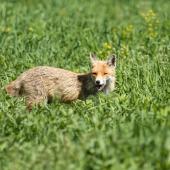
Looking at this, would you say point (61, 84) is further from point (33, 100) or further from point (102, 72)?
point (102, 72)

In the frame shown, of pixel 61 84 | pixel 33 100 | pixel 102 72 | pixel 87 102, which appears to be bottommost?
pixel 33 100

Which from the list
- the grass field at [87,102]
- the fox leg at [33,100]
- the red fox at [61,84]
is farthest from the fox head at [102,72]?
the fox leg at [33,100]

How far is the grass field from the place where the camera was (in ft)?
11.2

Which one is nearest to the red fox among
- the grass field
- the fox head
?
→ the fox head

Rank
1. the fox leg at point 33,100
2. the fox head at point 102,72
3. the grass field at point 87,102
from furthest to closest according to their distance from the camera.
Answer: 1. the fox leg at point 33,100
2. the fox head at point 102,72
3. the grass field at point 87,102

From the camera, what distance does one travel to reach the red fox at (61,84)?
6242 mm

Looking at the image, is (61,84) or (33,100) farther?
(61,84)

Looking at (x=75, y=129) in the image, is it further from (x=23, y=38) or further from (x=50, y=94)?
(x=23, y=38)

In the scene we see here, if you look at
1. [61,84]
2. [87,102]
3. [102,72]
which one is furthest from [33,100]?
[102,72]

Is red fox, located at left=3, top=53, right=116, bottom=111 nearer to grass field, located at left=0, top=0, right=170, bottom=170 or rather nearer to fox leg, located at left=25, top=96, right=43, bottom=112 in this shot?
fox leg, located at left=25, top=96, right=43, bottom=112

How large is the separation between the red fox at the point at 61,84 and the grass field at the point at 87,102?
0.34 meters

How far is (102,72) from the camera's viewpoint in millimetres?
6168

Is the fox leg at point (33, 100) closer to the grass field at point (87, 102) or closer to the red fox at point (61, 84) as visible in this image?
the red fox at point (61, 84)

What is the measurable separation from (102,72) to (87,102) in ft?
3.88
